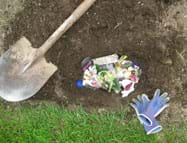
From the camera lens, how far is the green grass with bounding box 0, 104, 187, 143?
15.5 ft

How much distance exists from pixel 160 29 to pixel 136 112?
21.8 inches

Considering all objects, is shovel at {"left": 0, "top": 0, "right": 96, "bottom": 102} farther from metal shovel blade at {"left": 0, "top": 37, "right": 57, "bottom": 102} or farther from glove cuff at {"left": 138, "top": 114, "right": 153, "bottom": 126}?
glove cuff at {"left": 138, "top": 114, "right": 153, "bottom": 126}

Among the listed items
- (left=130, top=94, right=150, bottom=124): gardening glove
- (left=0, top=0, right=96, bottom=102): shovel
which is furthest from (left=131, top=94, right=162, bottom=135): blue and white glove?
(left=0, top=0, right=96, bottom=102): shovel

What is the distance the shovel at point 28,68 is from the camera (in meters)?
4.70

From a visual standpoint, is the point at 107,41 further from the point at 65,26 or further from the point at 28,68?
the point at 28,68

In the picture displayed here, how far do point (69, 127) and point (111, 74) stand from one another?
0.43m

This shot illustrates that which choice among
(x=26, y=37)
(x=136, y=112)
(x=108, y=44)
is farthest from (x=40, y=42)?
(x=136, y=112)

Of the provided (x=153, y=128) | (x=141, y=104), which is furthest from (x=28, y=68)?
(x=153, y=128)

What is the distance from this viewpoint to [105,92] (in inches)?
187

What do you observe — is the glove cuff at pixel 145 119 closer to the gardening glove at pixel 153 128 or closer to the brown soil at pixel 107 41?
the gardening glove at pixel 153 128

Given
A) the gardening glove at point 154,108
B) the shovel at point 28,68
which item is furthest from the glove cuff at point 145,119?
the shovel at point 28,68

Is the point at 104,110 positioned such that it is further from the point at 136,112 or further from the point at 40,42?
the point at 40,42

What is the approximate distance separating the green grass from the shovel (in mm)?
119

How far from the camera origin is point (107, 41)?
4805mm
